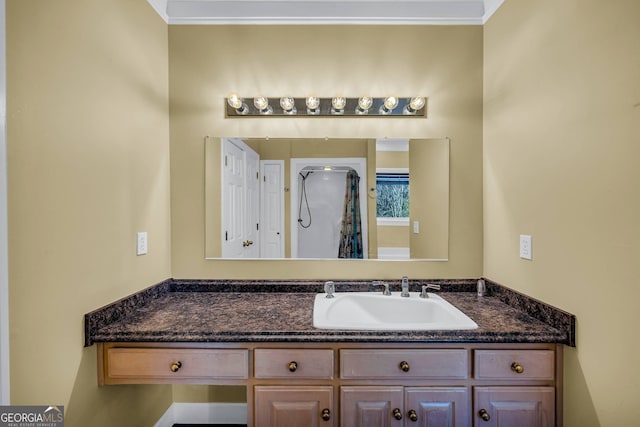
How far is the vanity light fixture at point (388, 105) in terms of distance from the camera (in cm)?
185

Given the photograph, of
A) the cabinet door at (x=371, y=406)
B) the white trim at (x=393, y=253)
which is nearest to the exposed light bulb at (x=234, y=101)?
the white trim at (x=393, y=253)

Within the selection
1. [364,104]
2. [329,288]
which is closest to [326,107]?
[364,104]

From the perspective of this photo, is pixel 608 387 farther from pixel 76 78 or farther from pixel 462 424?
pixel 76 78

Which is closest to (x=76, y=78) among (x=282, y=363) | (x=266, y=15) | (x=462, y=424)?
(x=266, y=15)

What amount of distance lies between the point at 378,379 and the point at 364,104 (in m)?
1.47

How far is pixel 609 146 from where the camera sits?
1.10 metres

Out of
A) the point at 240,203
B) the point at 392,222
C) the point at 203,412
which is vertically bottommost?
the point at 203,412

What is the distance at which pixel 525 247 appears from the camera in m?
1.53

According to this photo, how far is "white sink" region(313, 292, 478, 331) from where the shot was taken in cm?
161

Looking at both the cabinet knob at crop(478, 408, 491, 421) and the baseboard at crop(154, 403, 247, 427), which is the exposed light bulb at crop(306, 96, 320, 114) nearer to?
the cabinet knob at crop(478, 408, 491, 421)

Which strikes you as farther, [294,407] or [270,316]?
[270,316]

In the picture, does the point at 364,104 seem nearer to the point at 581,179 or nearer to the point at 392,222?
the point at 392,222

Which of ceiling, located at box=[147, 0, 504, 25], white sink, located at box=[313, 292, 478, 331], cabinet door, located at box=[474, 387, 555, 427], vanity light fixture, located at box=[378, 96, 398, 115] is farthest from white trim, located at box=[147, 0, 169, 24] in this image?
cabinet door, located at box=[474, 387, 555, 427]

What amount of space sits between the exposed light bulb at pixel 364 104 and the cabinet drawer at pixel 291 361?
4.50 feet
